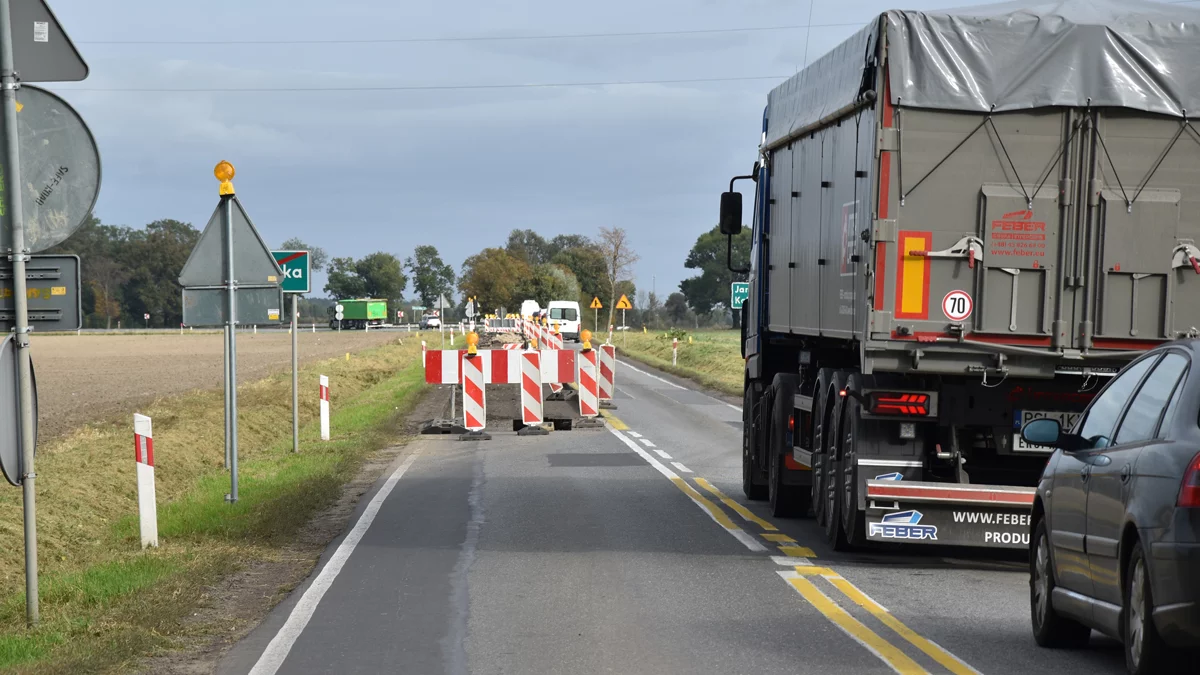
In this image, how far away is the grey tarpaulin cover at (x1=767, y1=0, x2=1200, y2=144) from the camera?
9.84 meters

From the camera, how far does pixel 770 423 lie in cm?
1450

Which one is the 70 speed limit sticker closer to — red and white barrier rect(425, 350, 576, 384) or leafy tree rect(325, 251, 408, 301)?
red and white barrier rect(425, 350, 576, 384)

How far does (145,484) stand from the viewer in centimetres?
1142

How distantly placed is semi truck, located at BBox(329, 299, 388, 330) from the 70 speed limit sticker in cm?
13830

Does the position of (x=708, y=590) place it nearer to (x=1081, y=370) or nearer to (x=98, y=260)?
(x=1081, y=370)

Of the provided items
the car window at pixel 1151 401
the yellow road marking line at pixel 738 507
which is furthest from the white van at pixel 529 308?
the car window at pixel 1151 401

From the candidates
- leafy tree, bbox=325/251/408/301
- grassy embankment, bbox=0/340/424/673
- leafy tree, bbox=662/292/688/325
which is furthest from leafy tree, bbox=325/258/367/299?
grassy embankment, bbox=0/340/424/673

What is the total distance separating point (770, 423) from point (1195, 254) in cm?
555

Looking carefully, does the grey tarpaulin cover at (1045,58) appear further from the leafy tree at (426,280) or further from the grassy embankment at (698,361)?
the leafy tree at (426,280)

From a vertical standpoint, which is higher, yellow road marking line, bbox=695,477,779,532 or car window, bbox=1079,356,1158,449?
car window, bbox=1079,356,1158,449

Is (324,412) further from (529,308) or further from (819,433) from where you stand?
(529,308)

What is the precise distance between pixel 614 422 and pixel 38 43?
19213mm

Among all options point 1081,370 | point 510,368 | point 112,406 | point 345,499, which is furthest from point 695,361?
point 1081,370

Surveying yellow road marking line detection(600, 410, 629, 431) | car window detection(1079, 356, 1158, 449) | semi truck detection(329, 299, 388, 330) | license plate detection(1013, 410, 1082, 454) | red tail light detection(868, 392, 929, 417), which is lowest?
semi truck detection(329, 299, 388, 330)
